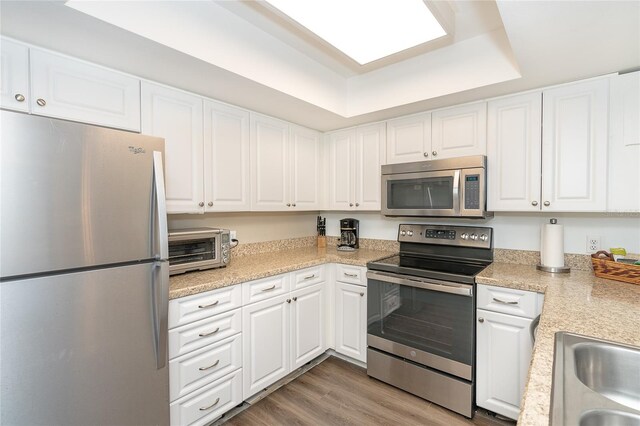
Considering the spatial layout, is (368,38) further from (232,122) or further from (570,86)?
(570,86)

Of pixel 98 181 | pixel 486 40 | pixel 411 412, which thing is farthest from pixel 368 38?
pixel 411 412

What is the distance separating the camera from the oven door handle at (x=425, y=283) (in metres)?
1.92

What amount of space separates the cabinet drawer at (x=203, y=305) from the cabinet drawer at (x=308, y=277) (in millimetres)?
503

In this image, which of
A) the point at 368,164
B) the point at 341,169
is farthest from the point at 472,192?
the point at 341,169

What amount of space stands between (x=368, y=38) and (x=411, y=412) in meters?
2.37

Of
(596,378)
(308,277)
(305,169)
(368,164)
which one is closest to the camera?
(596,378)

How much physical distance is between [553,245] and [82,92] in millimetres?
2955

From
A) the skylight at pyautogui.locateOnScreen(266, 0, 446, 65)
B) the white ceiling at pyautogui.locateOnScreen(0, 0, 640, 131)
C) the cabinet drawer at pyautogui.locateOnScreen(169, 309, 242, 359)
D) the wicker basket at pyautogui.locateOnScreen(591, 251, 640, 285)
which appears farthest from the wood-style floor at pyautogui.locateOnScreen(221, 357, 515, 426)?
the skylight at pyautogui.locateOnScreen(266, 0, 446, 65)

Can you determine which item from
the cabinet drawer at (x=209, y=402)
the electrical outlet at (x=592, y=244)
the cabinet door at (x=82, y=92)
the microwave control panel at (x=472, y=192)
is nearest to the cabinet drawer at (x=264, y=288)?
the cabinet drawer at (x=209, y=402)

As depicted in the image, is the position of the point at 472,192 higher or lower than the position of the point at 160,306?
higher

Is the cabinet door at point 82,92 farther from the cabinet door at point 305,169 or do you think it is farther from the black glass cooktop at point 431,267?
the black glass cooktop at point 431,267

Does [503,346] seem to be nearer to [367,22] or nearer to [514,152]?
[514,152]

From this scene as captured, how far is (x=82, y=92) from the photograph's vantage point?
1559 millimetres

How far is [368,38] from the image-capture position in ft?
5.55
